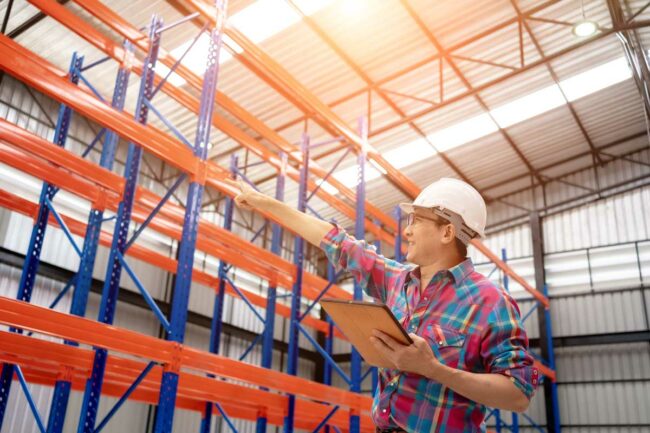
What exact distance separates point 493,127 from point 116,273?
13707mm

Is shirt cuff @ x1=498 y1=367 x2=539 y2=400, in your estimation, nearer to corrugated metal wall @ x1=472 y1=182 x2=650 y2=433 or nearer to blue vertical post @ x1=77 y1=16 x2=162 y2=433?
blue vertical post @ x1=77 y1=16 x2=162 y2=433

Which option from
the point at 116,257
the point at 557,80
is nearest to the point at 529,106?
the point at 557,80

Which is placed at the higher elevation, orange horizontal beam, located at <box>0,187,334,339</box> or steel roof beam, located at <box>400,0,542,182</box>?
steel roof beam, located at <box>400,0,542,182</box>

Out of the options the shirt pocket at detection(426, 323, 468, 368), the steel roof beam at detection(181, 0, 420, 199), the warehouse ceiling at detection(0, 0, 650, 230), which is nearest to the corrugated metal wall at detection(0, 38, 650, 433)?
the warehouse ceiling at detection(0, 0, 650, 230)

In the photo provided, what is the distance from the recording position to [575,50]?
1548 cm

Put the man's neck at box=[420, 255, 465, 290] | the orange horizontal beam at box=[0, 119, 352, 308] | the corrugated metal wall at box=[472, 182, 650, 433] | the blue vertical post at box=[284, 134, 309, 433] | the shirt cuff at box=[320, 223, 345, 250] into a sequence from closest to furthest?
the man's neck at box=[420, 255, 465, 290], the shirt cuff at box=[320, 223, 345, 250], the orange horizontal beam at box=[0, 119, 352, 308], the blue vertical post at box=[284, 134, 309, 433], the corrugated metal wall at box=[472, 182, 650, 433]

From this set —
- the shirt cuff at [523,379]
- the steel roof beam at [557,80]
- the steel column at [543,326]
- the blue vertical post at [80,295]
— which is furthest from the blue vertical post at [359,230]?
the steel column at [543,326]

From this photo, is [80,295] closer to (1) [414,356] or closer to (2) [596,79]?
(1) [414,356]

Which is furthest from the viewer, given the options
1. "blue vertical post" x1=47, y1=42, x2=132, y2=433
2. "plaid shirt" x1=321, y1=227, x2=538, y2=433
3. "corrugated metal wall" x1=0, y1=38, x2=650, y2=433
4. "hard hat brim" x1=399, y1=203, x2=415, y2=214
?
"corrugated metal wall" x1=0, y1=38, x2=650, y2=433

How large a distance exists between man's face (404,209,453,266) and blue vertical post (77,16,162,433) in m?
4.63

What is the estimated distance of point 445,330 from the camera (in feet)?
7.40

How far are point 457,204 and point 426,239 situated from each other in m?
0.21

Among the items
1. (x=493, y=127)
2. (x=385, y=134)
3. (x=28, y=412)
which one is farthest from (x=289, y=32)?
(x=28, y=412)

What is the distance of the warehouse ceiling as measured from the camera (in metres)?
12.8
